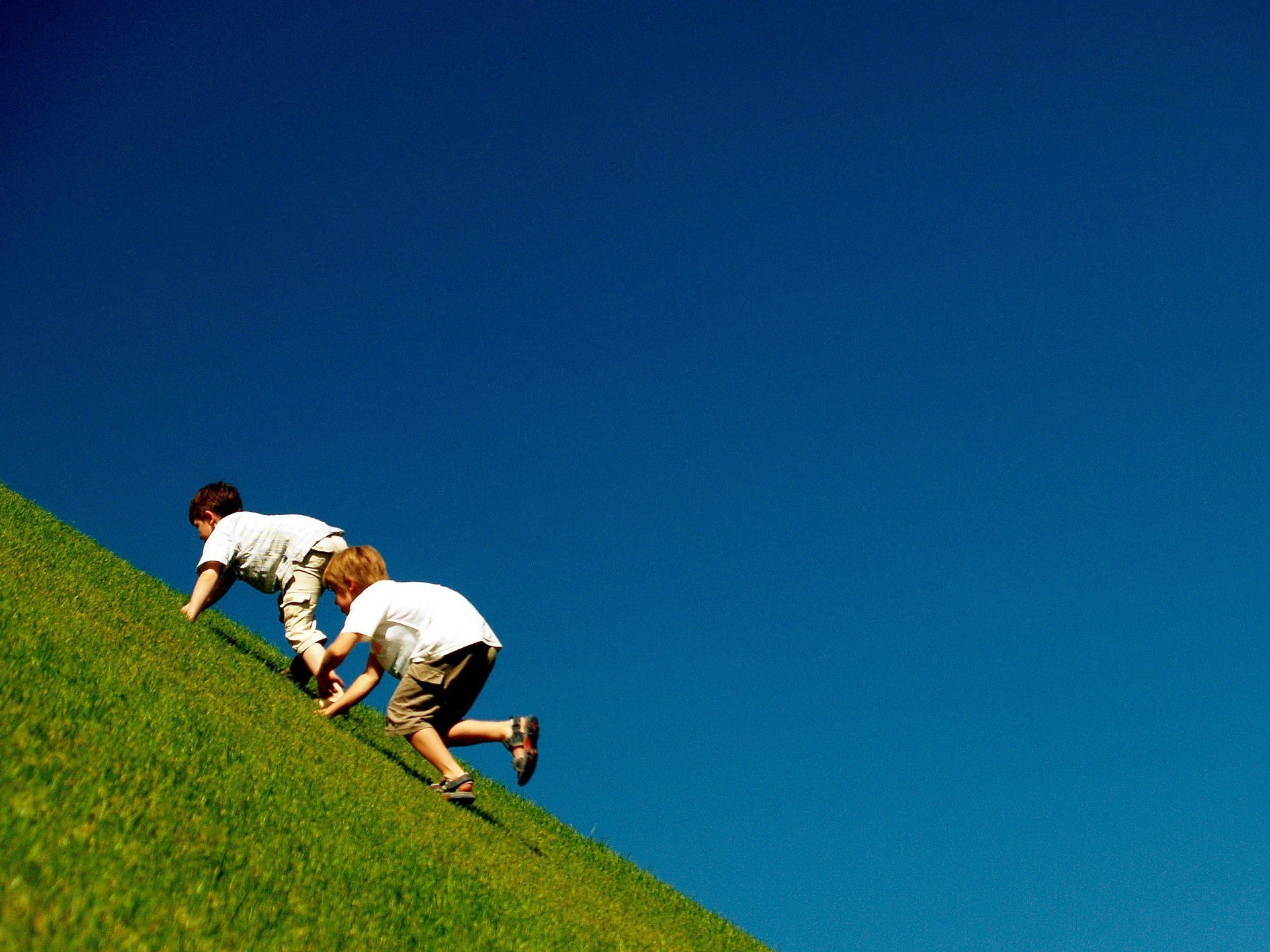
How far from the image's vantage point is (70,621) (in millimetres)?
6777

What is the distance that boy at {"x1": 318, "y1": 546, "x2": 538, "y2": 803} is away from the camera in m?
7.42

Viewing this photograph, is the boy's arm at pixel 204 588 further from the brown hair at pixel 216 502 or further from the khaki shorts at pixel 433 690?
the khaki shorts at pixel 433 690

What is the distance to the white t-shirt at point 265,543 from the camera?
9.81m

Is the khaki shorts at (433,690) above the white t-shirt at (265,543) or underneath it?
underneath

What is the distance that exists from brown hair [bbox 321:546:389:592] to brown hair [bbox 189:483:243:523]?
2397 mm

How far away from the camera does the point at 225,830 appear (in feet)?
14.1

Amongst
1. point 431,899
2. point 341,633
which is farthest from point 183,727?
point 341,633

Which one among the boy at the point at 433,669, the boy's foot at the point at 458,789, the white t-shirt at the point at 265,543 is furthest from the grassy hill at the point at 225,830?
the white t-shirt at the point at 265,543

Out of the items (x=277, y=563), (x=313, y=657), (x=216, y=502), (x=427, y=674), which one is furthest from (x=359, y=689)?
(x=216, y=502)

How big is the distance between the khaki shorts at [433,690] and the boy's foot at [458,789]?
16.1 inches

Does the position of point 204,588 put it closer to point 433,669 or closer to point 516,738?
point 433,669

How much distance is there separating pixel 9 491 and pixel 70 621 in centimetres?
806

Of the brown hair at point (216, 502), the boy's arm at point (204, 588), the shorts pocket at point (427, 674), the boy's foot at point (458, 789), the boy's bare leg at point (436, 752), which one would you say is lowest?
the boy's foot at point (458, 789)

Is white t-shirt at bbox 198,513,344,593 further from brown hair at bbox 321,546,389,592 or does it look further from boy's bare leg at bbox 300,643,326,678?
brown hair at bbox 321,546,389,592
